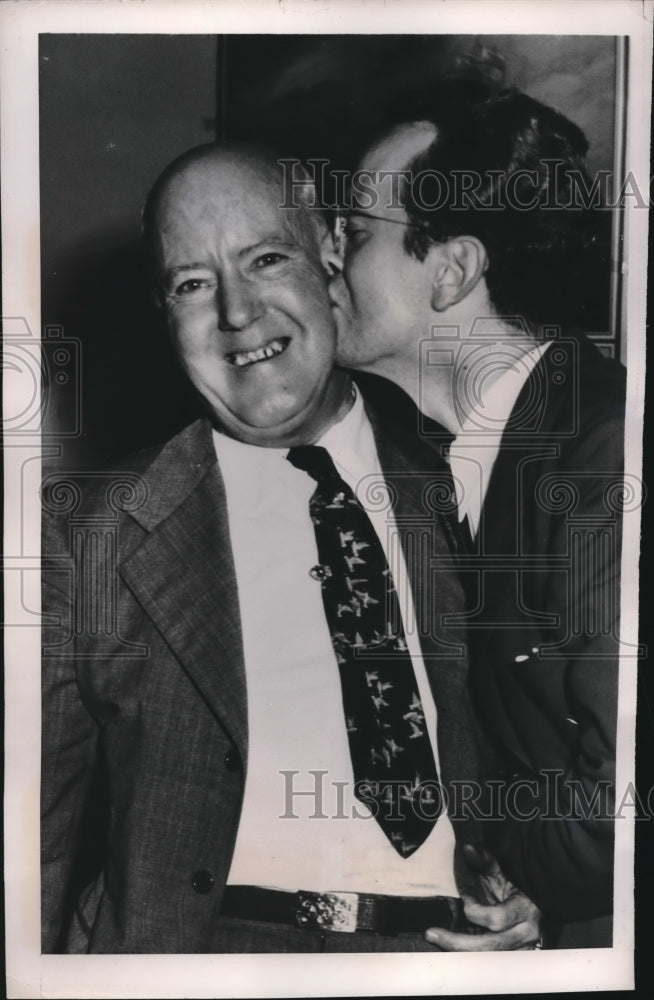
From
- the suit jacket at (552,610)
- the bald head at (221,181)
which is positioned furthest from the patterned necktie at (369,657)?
the bald head at (221,181)

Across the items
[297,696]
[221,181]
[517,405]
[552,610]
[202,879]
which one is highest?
[221,181]

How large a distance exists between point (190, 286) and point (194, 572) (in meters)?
0.43

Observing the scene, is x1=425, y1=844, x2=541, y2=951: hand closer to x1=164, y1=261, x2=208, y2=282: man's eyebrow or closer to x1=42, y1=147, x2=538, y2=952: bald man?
x1=42, y1=147, x2=538, y2=952: bald man

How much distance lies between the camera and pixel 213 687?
5.14ft

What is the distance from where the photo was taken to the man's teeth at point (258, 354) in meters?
1.56

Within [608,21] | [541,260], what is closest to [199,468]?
[541,260]

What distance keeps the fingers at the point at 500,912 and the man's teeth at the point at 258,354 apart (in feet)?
2.90

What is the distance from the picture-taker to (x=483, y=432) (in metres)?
1.61

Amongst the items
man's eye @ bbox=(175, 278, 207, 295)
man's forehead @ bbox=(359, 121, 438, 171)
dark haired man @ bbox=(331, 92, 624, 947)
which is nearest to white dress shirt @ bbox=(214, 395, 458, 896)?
dark haired man @ bbox=(331, 92, 624, 947)

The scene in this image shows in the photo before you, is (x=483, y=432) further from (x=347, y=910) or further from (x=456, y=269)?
(x=347, y=910)

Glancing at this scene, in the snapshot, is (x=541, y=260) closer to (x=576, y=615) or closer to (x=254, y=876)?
(x=576, y=615)

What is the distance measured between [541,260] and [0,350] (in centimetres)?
84

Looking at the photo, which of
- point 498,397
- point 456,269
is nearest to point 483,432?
point 498,397

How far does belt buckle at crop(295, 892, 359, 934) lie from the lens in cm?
161
